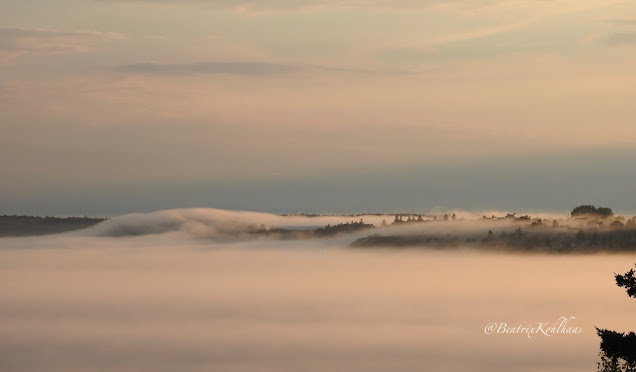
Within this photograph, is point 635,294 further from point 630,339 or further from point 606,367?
point 606,367

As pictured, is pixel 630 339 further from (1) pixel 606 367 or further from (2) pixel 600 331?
(1) pixel 606 367

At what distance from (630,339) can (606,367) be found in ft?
116

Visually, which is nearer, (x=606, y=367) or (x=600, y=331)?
(x=600, y=331)

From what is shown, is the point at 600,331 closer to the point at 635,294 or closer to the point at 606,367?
the point at 635,294

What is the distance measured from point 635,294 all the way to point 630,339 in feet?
9.85

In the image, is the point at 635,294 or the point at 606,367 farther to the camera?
the point at 606,367

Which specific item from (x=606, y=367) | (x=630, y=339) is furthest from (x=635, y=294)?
(x=606, y=367)

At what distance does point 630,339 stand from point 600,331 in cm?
220

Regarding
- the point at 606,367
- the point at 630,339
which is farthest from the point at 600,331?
the point at 606,367

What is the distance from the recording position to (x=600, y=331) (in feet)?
249

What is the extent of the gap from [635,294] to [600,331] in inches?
132

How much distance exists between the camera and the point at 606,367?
108m

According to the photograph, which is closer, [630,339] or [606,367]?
[630,339]
